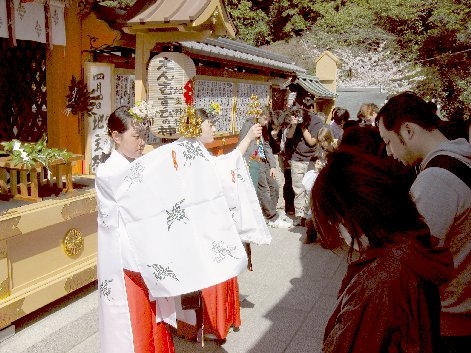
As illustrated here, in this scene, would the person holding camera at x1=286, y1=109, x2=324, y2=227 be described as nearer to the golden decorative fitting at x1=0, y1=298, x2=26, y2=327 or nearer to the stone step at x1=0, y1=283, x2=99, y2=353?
the stone step at x1=0, y1=283, x2=99, y2=353

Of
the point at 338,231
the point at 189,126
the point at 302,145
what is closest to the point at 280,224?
the point at 302,145

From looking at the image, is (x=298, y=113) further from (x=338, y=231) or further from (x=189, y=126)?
(x=338, y=231)

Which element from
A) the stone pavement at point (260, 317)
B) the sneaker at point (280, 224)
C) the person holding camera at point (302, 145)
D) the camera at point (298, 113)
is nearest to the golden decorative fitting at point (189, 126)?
the stone pavement at point (260, 317)

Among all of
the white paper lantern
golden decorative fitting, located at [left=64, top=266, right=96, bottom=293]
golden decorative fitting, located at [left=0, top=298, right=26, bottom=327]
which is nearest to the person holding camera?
the white paper lantern

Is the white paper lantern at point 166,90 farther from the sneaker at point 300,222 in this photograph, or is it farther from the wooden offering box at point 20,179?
the sneaker at point 300,222

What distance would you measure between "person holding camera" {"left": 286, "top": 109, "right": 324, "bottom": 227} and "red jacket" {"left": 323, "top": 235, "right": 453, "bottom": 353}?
673cm

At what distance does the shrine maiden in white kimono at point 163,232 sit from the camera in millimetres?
3162

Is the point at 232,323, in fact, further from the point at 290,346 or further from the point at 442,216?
the point at 442,216

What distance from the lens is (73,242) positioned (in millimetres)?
5121

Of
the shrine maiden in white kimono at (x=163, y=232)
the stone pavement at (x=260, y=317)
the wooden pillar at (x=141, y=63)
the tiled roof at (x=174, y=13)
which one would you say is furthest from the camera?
the wooden pillar at (x=141, y=63)

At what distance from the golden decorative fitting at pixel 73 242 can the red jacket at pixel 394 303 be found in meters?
3.98

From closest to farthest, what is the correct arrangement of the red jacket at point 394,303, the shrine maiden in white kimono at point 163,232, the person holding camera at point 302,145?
the red jacket at point 394,303 < the shrine maiden in white kimono at point 163,232 < the person holding camera at point 302,145

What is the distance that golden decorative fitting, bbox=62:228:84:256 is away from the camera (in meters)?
5.02

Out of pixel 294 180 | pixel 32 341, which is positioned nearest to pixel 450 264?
pixel 32 341
